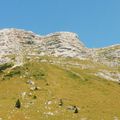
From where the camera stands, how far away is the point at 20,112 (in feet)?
332

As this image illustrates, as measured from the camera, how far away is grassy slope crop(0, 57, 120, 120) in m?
103

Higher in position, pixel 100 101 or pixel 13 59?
pixel 13 59

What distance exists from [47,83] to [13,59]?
Result: 70.4 metres

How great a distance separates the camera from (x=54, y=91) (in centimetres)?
12594

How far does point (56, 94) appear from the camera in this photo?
12269 cm

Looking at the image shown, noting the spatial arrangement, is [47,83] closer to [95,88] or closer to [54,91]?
[54,91]

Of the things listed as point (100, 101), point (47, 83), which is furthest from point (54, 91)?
point (100, 101)

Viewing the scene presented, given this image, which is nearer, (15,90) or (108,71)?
(15,90)

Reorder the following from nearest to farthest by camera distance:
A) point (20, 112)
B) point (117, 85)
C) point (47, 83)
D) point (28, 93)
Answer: point (20, 112), point (28, 93), point (47, 83), point (117, 85)

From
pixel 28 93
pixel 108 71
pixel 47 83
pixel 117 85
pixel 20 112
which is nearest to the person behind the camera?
pixel 20 112

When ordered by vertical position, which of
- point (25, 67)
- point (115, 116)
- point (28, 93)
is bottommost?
point (115, 116)

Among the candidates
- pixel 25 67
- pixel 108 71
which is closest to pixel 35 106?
pixel 25 67

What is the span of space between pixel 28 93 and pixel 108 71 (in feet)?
259

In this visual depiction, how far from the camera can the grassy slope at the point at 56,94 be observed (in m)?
103
